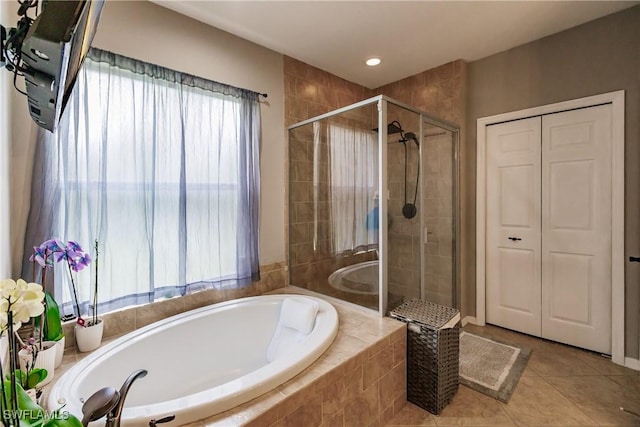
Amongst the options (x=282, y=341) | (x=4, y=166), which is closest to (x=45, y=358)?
(x=4, y=166)

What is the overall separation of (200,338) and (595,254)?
3.08 meters

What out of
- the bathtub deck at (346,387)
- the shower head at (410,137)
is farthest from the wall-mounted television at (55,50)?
the shower head at (410,137)

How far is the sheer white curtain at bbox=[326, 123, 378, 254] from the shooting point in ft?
7.64

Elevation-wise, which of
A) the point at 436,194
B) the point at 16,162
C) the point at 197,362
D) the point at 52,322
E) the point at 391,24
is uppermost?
the point at 391,24

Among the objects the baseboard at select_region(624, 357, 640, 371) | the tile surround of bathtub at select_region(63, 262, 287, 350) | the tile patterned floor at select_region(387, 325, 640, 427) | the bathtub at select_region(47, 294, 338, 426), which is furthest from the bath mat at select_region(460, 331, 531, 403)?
the tile surround of bathtub at select_region(63, 262, 287, 350)

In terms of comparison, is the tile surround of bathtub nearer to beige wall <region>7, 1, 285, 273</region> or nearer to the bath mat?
beige wall <region>7, 1, 285, 273</region>

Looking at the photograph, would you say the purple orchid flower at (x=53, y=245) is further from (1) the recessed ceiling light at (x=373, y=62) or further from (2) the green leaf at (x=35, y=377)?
(1) the recessed ceiling light at (x=373, y=62)

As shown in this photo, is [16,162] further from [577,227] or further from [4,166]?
[577,227]

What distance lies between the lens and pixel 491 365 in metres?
2.34

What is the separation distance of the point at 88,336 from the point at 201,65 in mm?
1930

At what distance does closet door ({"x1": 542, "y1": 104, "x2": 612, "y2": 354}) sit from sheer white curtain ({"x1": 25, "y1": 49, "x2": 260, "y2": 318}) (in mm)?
2546

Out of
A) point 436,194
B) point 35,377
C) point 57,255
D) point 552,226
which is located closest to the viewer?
point 35,377

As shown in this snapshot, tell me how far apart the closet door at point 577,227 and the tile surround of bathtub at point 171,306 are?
2.43 meters

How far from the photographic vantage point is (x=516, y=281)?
285 cm
